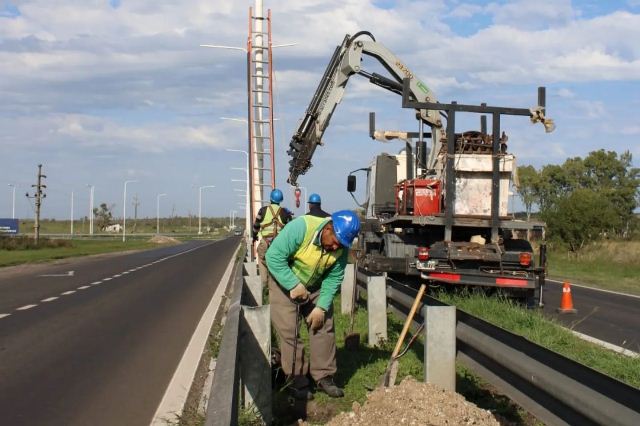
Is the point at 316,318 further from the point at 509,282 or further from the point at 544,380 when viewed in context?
the point at 509,282

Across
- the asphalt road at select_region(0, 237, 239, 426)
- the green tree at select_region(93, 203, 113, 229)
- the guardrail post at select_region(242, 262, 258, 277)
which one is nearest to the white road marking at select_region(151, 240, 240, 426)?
the asphalt road at select_region(0, 237, 239, 426)

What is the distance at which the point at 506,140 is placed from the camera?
13.6 m

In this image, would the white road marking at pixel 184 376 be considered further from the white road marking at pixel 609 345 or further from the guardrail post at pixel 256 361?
the white road marking at pixel 609 345

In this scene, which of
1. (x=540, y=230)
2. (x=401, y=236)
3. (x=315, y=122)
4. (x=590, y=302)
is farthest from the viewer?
(x=315, y=122)

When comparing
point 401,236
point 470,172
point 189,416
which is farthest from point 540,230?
point 189,416

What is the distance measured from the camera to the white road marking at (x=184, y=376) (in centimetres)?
680

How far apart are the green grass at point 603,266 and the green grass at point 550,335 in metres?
→ 11.0

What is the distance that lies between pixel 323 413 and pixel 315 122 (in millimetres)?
13460

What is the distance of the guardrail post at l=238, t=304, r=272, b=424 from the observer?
228 inches

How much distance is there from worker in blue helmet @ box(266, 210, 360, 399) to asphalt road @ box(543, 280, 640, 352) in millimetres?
5000

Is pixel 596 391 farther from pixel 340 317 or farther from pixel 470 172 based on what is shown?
pixel 470 172

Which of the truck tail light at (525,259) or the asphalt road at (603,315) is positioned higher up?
the truck tail light at (525,259)

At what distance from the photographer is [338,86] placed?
62.0 feet

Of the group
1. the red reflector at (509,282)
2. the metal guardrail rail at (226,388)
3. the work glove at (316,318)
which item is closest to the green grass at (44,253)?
the red reflector at (509,282)
